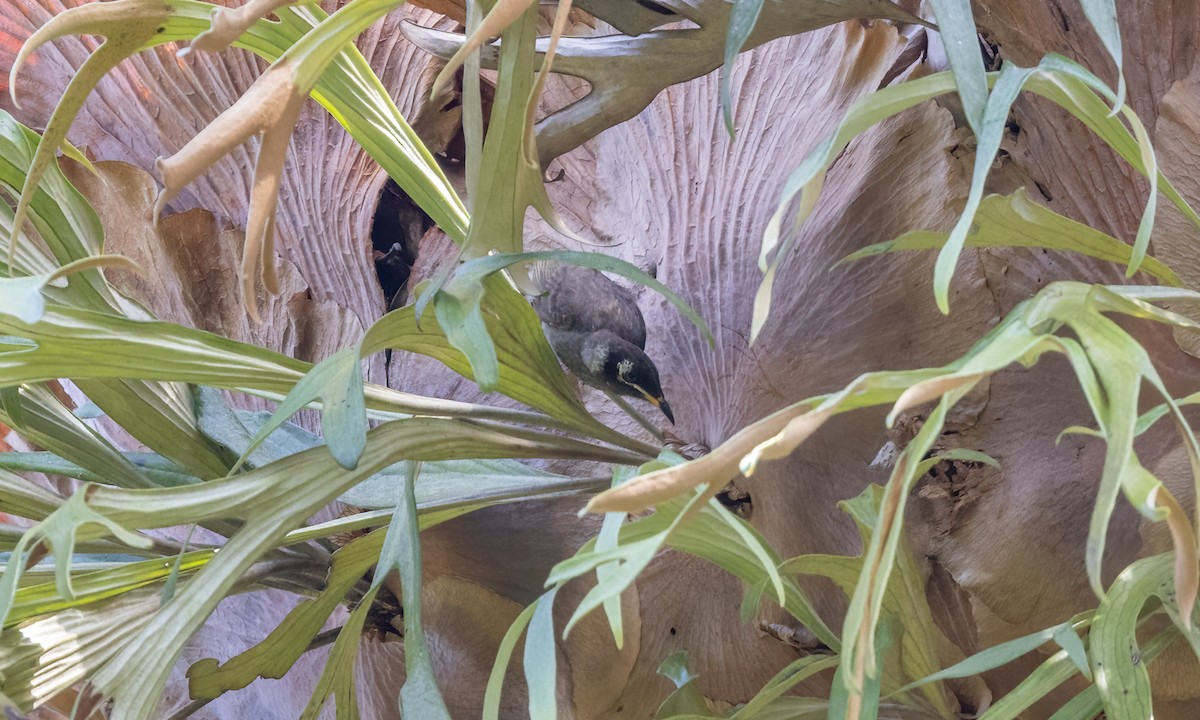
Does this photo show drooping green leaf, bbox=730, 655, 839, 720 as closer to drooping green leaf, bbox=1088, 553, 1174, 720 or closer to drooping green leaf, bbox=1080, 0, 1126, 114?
drooping green leaf, bbox=1088, 553, 1174, 720

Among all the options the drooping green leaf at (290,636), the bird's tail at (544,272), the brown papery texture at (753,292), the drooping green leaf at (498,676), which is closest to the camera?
the drooping green leaf at (498,676)

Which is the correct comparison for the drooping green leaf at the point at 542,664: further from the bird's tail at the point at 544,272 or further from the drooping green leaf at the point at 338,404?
the bird's tail at the point at 544,272

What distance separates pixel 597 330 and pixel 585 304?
37 millimetres

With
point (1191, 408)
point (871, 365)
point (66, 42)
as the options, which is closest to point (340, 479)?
point (871, 365)

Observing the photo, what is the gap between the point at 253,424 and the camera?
0.80 metres

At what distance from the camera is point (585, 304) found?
2.54ft

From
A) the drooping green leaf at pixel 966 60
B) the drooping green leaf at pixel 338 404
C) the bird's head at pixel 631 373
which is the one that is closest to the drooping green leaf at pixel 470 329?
the drooping green leaf at pixel 338 404

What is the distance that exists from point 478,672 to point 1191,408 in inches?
24.0

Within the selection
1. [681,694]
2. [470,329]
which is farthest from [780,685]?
[470,329]

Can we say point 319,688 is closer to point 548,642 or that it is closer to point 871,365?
point 548,642

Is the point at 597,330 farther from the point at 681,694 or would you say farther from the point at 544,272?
the point at 681,694

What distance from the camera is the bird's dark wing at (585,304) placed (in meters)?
0.76

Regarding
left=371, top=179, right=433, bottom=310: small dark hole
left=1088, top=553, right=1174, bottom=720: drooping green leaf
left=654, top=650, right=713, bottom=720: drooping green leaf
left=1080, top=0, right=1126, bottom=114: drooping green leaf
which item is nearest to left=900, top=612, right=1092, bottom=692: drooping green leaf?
left=1088, top=553, right=1174, bottom=720: drooping green leaf

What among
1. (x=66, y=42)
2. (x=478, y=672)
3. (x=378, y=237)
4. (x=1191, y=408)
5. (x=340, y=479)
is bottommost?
(x=478, y=672)
